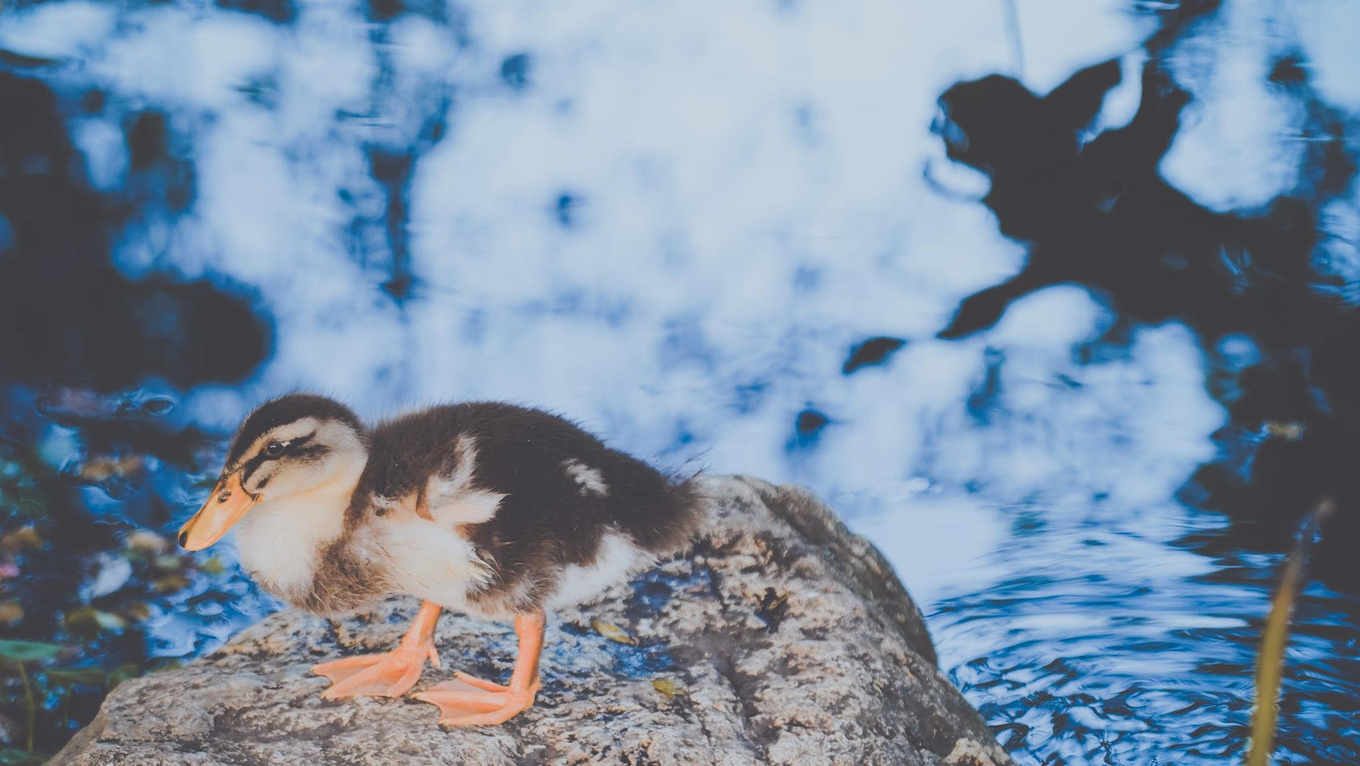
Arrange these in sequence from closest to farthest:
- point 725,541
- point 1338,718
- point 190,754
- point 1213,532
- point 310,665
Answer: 1. point 190,754
2. point 310,665
3. point 725,541
4. point 1338,718
5. point 1213,532

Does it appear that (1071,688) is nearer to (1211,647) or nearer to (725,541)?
(1211,647)

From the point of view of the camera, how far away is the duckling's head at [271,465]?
6.18ft

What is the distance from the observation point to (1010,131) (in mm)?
4359

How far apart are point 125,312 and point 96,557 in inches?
39.6

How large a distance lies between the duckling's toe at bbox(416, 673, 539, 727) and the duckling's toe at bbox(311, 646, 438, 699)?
0.05 metres

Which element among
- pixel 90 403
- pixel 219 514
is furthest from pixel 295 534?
pixel 90 403

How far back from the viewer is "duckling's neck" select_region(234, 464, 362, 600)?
1915 mm

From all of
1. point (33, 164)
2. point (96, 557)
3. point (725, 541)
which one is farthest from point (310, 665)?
point (33, 164)

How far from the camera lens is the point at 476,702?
1.82 meters

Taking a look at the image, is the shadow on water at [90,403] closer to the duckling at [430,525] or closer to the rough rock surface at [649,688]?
the rough rock surface at [649,688]

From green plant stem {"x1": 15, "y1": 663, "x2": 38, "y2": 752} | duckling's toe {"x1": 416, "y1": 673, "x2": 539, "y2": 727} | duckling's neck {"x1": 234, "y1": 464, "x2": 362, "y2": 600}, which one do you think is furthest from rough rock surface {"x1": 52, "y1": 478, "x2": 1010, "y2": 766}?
green plant stem {"x1": 15, "y1": 663, "x2": 38, "y2": 752}

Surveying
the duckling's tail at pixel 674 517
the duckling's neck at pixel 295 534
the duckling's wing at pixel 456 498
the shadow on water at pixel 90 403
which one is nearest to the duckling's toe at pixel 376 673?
the duckling's neck at pixel 295 534

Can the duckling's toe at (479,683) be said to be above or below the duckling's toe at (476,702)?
below

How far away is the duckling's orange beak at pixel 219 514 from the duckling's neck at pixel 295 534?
0.19 feet
